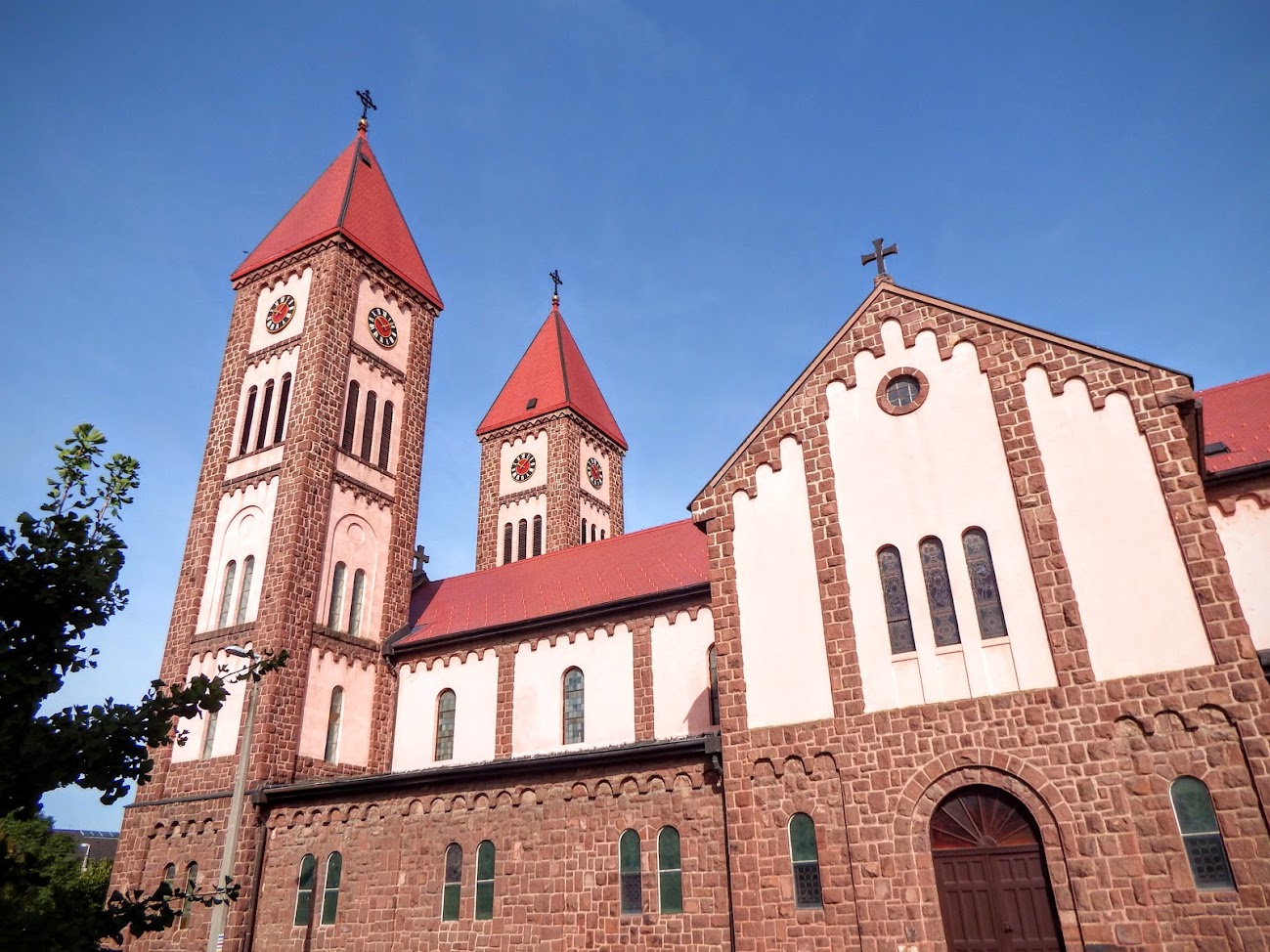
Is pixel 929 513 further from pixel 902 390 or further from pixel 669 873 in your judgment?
pixel 669 873

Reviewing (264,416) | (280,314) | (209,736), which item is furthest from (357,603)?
(280,314)

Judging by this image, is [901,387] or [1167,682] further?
[901,387]

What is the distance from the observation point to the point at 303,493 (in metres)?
26.6

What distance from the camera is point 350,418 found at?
1161 inches

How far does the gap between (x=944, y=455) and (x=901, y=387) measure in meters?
1.69

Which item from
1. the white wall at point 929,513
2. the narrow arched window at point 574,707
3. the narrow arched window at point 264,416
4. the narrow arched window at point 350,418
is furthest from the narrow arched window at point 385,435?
the white wall at point 929,513

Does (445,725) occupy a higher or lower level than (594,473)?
lower

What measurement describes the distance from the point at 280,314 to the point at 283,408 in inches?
145

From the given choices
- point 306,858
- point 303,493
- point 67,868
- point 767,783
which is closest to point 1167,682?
point 767,783

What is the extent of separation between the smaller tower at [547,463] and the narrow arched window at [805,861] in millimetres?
26331

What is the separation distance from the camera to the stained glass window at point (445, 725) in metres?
25.7

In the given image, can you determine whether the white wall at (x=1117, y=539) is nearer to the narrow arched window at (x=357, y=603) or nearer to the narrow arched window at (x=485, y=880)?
the narrow arched window at (x=485, y=880)

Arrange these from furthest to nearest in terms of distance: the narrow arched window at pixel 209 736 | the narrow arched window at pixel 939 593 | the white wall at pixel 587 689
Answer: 1. the narrow arched window at pixel 209 736
2. the white wall at pixel 587 689
3. the narrow arched window at pixel 939 593

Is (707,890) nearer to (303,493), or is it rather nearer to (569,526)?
(303,493)
